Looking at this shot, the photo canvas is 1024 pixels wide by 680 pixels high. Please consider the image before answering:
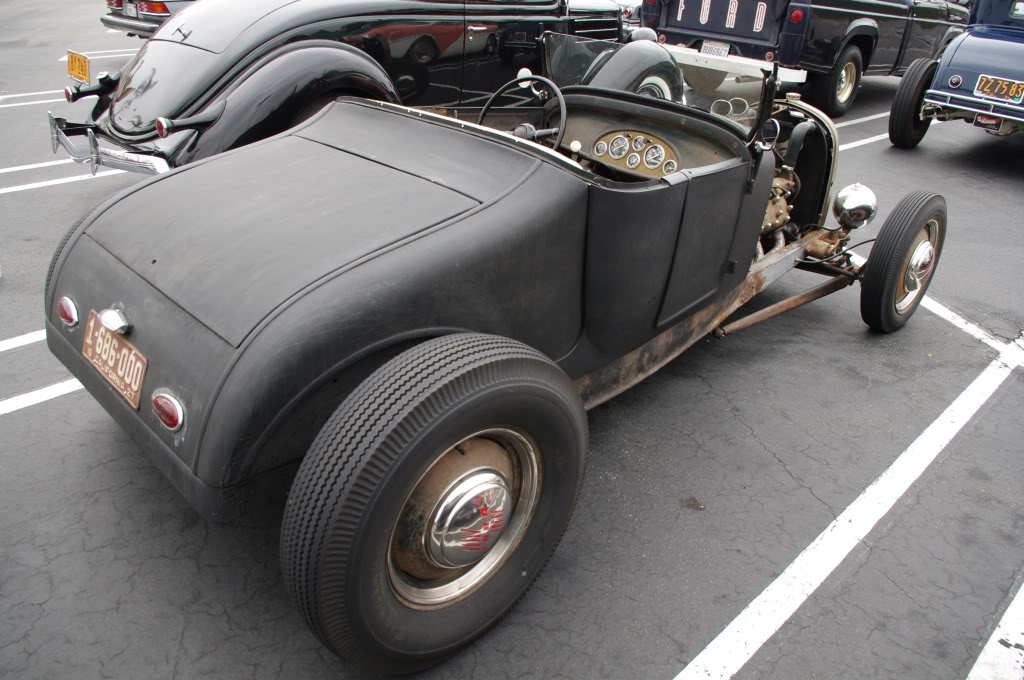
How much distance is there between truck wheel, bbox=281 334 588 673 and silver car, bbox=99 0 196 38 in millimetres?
8257

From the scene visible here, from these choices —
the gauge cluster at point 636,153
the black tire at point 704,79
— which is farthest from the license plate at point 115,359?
the black tire at point 704,79

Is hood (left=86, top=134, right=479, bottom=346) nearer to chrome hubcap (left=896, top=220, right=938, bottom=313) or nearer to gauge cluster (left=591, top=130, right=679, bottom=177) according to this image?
gauge cluster (left=591, top=130, right=679, bottom=177)

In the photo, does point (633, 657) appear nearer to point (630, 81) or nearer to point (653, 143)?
point (653, 143)

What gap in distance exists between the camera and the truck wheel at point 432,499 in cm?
163

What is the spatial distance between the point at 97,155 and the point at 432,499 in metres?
3.59

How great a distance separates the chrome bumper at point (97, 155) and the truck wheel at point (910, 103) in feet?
21.6

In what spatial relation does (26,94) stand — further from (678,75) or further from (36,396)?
(678,75)

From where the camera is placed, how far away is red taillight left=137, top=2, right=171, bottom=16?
828 centimetres

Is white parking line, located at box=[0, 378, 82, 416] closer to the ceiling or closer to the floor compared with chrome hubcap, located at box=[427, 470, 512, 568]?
closer to the floor

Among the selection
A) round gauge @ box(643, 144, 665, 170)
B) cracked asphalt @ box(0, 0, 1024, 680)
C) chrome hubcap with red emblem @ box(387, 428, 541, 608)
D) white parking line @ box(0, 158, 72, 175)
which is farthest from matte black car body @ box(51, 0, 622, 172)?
chrome hubcap with red emblem @ box(387, 428, 541, 608)

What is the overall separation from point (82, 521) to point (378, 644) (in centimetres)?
134

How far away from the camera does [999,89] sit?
251 inches

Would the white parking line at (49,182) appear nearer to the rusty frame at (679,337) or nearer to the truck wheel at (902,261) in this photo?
the rusty frame at (679,337)

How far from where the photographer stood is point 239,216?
2.27m
